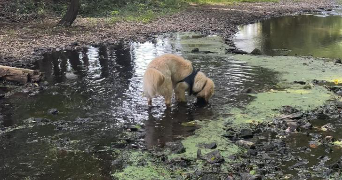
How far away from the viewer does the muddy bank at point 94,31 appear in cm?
1642

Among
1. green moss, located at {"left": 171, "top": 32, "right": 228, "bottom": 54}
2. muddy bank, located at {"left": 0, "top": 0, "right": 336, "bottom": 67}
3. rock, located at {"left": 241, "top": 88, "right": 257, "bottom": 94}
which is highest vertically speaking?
muddy bank, located at {"left": 0, "top": 0, "right": 336, "bottom": 67}

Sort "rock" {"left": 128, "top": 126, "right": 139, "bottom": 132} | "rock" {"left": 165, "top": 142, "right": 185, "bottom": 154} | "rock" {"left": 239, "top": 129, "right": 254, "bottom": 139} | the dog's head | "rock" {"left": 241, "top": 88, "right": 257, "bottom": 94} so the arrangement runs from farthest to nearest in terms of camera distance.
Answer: "rock" {"left": 241, "top": 88, "right": 257, "bottom": 94} → the dog's head → "rock" {"left": 128, "top": 126, "right": 139, "bottom": 132} → "rock" {"left": 239, "top": 129, "right": 254, "bottom": 139} → "rock" {"left": 165, "top": 142, "right": 185, "bottom": 154}

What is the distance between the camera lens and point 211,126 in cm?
788

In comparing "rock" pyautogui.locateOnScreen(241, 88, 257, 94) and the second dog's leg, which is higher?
the second dog's leg

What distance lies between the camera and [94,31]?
21.7 metres

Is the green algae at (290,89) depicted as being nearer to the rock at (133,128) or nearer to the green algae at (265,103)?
the green algae at (265,103)

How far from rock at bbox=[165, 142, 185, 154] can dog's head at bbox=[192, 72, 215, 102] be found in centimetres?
254

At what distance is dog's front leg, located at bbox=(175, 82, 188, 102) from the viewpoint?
9352 mm

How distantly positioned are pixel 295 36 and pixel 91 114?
17498mm

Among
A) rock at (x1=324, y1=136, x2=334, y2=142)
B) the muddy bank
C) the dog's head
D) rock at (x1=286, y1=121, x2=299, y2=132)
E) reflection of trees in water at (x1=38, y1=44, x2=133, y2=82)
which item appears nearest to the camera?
rock at (x1=324, y1=136, x2=334, y2=142)

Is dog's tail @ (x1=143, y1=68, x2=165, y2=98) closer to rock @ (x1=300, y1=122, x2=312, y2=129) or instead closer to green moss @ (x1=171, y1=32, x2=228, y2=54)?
rock @ (x1=300, y1=122, x2=312, y2=129)

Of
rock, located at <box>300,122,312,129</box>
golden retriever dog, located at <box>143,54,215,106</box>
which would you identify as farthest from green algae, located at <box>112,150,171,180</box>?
rock, located at <box>300,122,312,129</box>

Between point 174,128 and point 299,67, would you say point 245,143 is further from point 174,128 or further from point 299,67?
point 299,67

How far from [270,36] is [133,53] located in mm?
10656
